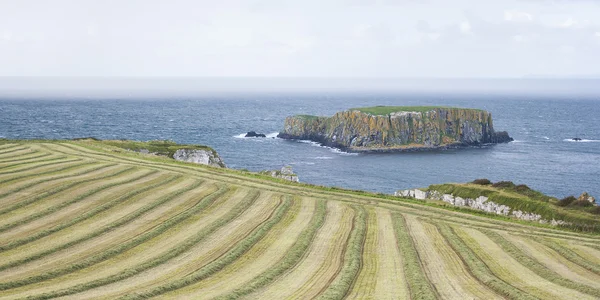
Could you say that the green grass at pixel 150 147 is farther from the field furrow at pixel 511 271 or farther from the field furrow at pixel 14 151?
the field furrow at pixel 511 271

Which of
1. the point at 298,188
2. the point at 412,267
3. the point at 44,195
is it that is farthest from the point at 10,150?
the point at 412,267

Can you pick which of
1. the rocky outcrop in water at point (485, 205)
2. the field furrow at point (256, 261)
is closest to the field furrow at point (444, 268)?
the field furrow at point (256, 261)

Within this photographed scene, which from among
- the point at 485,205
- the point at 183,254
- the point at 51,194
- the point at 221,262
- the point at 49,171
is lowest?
the point at 485,205

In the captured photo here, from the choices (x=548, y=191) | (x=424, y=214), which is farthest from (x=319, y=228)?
(x=548, y=191)

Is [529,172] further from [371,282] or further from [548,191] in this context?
[371,282]

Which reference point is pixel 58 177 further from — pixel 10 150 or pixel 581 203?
pixel 581 203

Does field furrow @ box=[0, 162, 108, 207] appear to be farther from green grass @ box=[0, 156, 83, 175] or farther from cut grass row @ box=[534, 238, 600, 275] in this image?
cut grass row @ box=[534, 238, 600, 275]

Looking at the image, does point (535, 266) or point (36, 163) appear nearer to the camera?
point (535, 266)
